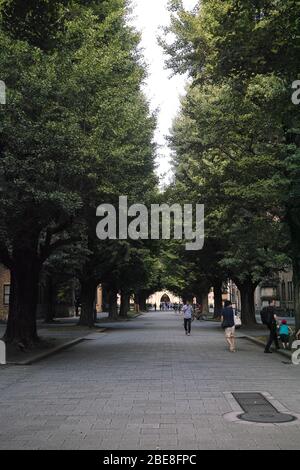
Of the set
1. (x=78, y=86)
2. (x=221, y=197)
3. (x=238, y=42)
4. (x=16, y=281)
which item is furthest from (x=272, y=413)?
(x=221, y=197)

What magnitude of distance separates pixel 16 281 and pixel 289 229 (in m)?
10.2

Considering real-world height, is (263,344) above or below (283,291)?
below

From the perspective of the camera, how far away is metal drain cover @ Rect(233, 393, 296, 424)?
822 cm

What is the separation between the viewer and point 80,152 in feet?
52.0

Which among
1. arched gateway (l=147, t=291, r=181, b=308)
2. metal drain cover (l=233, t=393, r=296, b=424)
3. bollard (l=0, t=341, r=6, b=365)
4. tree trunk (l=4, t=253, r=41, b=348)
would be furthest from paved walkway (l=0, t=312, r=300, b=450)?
arched gateway (l=147, t=291, r=181, b=308)

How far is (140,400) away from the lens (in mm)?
10039

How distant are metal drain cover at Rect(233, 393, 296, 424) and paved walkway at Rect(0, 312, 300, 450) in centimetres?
31

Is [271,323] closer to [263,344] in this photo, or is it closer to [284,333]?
[284,333]

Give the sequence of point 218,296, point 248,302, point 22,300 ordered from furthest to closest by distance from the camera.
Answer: point 218,296 → point 248,302 → point 22,300

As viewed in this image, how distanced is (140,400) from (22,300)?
1098 centimetres

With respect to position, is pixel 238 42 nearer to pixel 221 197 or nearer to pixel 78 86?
pixel 78 86

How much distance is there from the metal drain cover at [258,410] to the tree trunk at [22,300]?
11.0m

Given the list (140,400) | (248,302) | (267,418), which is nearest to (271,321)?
(140,400)
